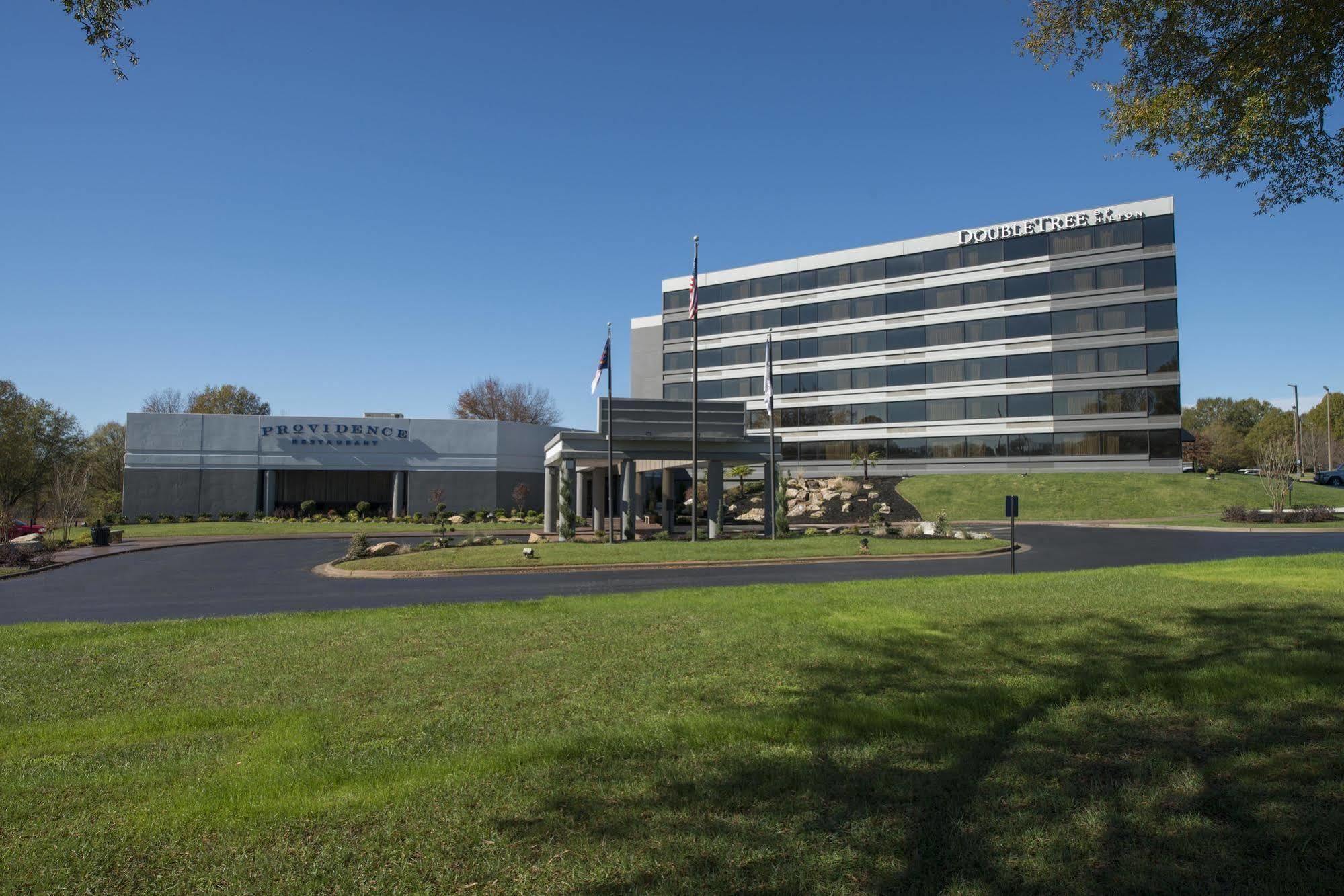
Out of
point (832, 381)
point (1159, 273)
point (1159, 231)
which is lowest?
point (832, 381)

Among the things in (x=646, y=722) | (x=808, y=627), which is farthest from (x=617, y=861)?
→ (x=808, y=627)

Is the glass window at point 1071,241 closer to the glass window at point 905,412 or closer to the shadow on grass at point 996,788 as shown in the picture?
the glass window at point 905,412

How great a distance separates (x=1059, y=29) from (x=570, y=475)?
26031 mm

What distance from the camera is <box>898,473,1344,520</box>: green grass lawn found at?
4769 centimetres

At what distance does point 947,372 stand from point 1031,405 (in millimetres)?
6923

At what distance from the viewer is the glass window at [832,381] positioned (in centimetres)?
6950

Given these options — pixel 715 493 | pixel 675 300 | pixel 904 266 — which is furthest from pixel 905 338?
pixel 715 493

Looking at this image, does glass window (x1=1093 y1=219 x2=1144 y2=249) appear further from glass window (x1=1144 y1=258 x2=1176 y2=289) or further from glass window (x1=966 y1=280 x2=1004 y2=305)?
glass window (x1=966 y1=280 x2=1004 y2=305)

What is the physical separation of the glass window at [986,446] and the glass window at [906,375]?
244 inches

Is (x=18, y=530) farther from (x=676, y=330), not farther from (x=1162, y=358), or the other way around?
(x=1162, y=358)

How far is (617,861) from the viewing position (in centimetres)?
416

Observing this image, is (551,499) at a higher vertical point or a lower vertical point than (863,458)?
lower

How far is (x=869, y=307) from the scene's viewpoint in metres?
68.8

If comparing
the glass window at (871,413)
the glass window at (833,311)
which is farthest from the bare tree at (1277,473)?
the glass window at (833,311)
